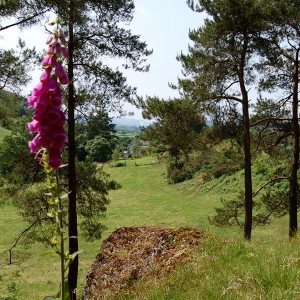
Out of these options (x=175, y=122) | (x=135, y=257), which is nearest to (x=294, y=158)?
(x=175, y=122)

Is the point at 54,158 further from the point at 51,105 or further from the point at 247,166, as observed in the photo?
the point at 247,166

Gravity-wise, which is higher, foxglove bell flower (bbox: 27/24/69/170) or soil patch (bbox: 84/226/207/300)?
foxglove bell flower (bbox: 27/24/69/170)

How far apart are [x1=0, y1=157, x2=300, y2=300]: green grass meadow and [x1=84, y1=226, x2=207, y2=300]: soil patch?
361 mm

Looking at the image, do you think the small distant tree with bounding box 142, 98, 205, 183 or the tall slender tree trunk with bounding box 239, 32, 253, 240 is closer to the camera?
the tall slender tree trunk with bounding box 239, 32, 253, 240

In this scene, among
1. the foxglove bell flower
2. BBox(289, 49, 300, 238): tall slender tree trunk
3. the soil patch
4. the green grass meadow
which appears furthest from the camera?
BBox(289, 49, 300, 238): tall slender tree trunk

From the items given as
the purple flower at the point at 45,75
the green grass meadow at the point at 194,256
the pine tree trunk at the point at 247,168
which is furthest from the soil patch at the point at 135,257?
the pine tree trunk at the point at 247,168

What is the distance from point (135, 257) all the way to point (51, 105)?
503 cm

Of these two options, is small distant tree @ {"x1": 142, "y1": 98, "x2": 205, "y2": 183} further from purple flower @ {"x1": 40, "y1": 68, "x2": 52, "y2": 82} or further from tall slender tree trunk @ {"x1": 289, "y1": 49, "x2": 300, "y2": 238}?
purple flower @ {"x1": 40, "y1": 68, "x2": 52, "y2": 82}

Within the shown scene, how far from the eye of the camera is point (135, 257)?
257 inches

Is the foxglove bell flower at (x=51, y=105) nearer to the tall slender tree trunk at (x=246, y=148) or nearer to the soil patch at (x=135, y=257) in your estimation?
the soil patch at (x=135, y=257)

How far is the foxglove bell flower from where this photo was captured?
6.47 ft

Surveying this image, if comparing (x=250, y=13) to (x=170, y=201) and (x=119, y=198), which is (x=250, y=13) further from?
(x=119, y=198)

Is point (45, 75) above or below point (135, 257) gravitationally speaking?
above

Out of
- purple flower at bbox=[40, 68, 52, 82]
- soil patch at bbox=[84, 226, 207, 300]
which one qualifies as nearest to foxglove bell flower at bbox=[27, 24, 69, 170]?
purple flower at bbox=[40, 68, 52, 82]
